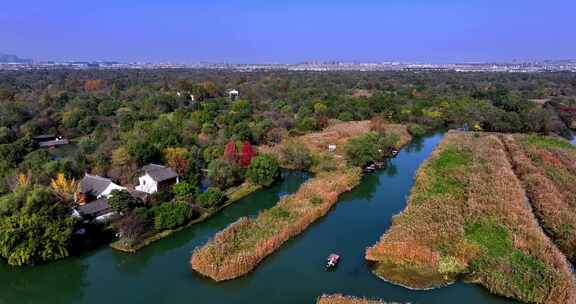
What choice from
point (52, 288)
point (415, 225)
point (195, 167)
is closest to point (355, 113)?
point (195, 167)

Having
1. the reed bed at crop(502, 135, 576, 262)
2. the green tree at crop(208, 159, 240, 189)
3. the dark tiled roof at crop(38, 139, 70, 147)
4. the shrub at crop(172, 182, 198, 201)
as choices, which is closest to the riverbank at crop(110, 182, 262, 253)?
the green tree at crop(208, 159, 240, 189)

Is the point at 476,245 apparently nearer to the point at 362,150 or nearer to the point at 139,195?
the point at 362,150

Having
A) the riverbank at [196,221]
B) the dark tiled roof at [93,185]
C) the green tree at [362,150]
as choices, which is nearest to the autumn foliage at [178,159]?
the riverbank at [196,221]

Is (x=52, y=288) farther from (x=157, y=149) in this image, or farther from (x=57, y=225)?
(x=157, y=149)

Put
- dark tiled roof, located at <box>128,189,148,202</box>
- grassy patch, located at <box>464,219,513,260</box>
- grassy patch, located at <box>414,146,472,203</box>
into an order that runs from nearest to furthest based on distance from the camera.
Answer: grassy patch, located at <box>464,219,513,260</box>
dark tiled roof, located at <box>128,189,148,202</box>
grassy patch, located at <box>414,146,472,203</box>

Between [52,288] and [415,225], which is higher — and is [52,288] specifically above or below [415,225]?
below

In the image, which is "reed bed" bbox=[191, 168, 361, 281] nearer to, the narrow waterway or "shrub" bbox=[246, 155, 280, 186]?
the narrow waterway
